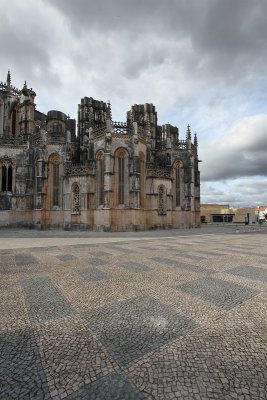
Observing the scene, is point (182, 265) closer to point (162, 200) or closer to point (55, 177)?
point (162, 200)

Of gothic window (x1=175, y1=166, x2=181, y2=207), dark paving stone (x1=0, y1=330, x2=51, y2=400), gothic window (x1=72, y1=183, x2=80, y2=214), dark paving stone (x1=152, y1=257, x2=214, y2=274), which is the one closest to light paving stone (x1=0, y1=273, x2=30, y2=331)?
dark paving stone (x1=0, y1=330, x2=51, y2=400)

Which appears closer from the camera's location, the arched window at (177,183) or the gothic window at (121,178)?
the gothic window at (121,178)

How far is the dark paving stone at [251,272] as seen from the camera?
584 centimetres

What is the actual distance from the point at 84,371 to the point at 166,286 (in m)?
3.06

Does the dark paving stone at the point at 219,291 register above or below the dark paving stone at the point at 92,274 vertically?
below

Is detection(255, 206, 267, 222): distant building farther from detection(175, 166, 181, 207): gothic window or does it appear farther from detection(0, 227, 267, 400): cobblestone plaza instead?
detection(0, 227, 267, 400): cobblestone plaza

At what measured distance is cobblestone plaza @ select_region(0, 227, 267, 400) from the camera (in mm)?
2088

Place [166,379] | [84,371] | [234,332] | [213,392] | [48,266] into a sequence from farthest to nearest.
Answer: [48,266] → [234,332] → [84,371] → [166,379] → [213,392]

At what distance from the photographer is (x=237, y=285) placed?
5.18m

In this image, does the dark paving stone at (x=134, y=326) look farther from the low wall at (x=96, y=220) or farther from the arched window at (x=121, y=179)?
the arched window at (x=121, y=179)

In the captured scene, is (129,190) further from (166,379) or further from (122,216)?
(166,379)

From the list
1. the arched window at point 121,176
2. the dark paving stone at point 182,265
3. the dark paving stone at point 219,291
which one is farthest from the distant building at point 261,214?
the dark paving stone at point 219,291

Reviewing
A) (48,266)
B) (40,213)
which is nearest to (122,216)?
(40,213)

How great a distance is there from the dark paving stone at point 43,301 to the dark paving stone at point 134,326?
0.53 metres
